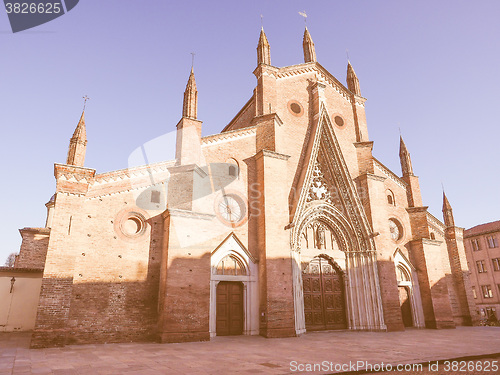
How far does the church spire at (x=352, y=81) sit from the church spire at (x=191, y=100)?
12.2 meters

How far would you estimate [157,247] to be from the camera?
49.5 feet

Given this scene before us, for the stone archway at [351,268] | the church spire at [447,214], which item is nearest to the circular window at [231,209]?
the stone archway at [351,268]

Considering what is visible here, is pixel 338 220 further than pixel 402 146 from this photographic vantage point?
No

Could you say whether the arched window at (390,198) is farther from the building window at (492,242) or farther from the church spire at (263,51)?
the building window at (492,242)

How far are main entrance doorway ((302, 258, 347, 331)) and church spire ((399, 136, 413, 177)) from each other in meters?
10.1

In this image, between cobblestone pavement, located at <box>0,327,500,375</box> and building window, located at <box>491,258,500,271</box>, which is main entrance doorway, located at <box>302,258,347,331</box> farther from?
building window, located at <box>491,258,500,271</box>

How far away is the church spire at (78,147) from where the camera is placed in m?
14.4

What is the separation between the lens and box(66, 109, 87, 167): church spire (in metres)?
14.4

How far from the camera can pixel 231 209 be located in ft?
55.5

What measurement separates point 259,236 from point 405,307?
1090 cm

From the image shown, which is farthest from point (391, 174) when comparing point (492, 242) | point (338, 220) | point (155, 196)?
point (492, 242)

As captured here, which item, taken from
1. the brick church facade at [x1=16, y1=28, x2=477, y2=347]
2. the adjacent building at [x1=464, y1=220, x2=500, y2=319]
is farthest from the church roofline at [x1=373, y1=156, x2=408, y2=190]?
the adjacent building at [x1=464, y1=220, x2=500, y2=319]

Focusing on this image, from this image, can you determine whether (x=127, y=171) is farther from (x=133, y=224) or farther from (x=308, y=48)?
(x=308, y=48)

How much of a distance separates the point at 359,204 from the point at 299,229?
458cm
